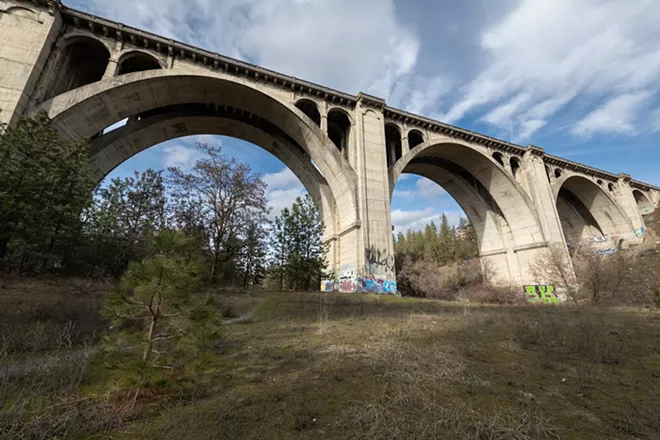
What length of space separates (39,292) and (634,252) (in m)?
44.0

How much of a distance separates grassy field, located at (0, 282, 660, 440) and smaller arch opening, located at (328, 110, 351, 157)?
1812 centimetres

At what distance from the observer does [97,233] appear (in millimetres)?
15273

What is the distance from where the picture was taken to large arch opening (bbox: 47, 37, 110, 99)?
1517 cm

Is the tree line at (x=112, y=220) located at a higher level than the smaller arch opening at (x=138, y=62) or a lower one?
lower

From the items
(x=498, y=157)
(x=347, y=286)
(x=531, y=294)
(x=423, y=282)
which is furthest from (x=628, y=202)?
(x=347, y=286)

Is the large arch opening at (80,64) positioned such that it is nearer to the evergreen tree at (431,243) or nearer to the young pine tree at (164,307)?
the young pine tree at (164,307)

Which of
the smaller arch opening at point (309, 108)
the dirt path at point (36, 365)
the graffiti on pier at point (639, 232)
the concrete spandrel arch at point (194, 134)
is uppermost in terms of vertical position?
the smaller arch opening at point (309, 108)

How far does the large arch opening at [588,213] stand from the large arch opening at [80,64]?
146 feet

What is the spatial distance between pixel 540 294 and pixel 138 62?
118 ft

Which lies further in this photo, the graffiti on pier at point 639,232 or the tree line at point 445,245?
the tree line at point 445,245

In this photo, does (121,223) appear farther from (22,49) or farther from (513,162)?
(513,162)

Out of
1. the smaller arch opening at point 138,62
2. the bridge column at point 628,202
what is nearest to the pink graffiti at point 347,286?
the smaller arch opening at point 138,62

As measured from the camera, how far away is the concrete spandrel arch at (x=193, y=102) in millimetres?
14055

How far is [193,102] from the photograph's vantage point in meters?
18.7
